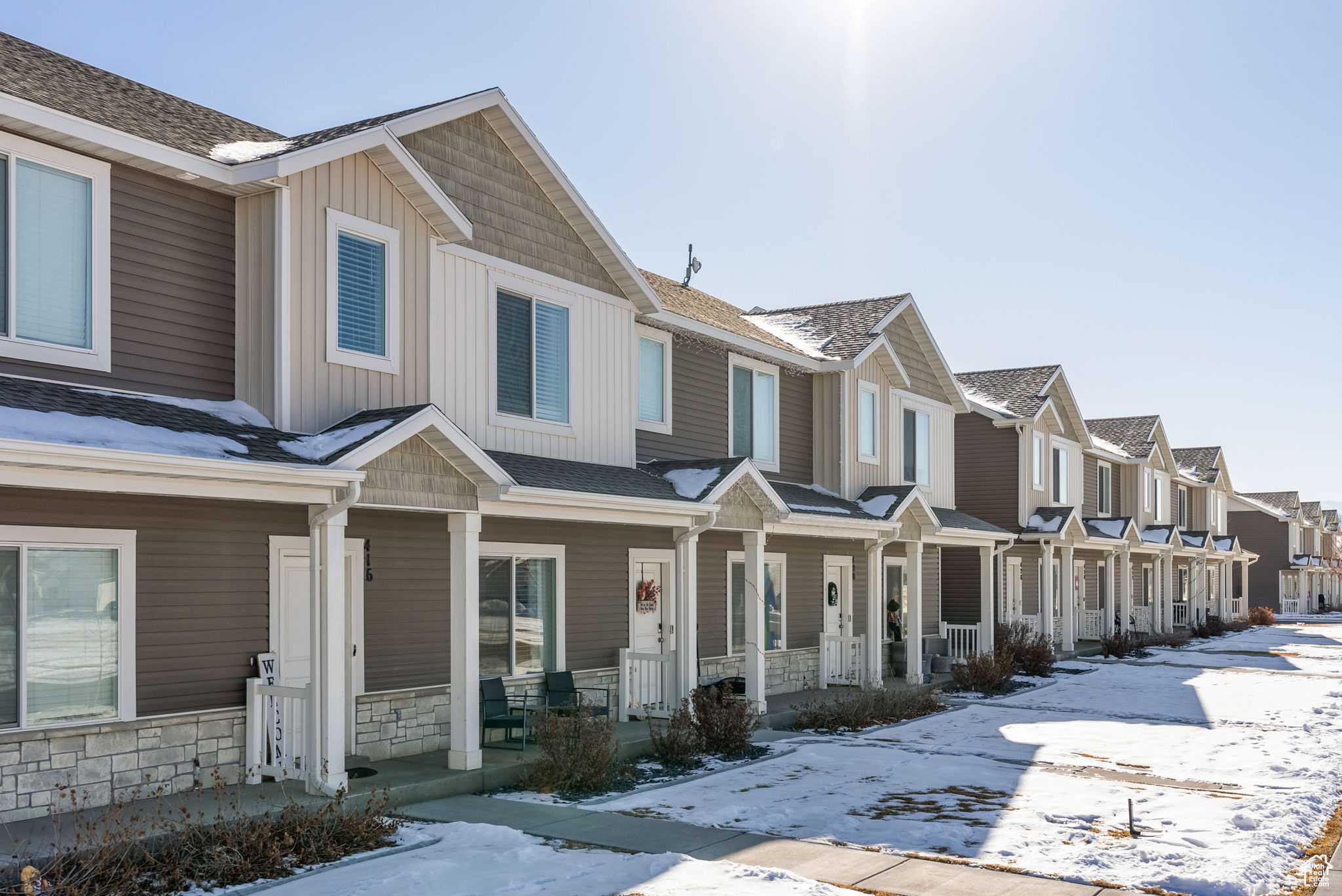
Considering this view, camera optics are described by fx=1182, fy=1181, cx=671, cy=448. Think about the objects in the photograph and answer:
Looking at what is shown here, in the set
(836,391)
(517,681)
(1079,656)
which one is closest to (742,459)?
(517,681)

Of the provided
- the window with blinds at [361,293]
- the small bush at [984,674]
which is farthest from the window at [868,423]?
the window with blinds at [361,293]

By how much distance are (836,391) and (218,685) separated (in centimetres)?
1328

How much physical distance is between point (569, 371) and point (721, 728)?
4803 millimetres

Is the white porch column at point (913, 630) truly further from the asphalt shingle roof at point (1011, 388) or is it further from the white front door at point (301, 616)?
the white front door at point (301, 616)

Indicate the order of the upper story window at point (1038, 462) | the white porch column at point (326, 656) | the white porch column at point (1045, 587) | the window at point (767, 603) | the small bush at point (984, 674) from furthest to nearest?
the upper story window at point (1038, 462) < the white porch column at point (1045, 587) < the small bush at point (984, 674) < the window at point (767, 603) < the white porch column at point (326, 656)

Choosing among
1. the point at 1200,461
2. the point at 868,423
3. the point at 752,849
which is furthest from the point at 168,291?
the point at 1200,461

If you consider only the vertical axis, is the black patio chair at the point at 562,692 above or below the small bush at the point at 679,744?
above

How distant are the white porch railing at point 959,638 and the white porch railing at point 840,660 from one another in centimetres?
472

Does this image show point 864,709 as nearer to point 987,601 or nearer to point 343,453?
point 987,601

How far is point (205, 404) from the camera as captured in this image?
1070 cm

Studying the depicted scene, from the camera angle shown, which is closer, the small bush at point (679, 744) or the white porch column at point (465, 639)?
the white porch column at point (465, 639)

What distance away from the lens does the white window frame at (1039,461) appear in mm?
30438

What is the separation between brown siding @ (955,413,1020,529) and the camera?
2981 centimetres

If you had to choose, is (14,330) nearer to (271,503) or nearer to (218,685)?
(271,503)
